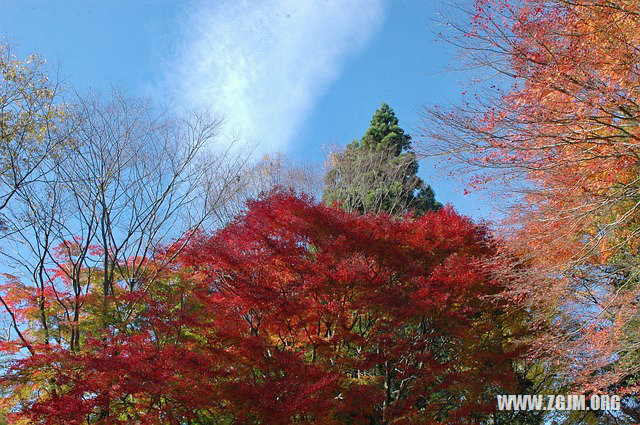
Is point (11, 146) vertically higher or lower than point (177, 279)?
higher

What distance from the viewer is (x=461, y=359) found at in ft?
34.3

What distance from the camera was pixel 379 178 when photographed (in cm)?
1702

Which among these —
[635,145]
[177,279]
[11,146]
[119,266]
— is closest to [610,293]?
[635,145]

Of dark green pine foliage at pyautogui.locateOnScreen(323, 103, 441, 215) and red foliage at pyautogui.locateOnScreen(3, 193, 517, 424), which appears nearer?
red foliage at pyautogui.locateOnScreen(3, 193, 517, 424)

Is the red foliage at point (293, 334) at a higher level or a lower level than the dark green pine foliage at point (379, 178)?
lower

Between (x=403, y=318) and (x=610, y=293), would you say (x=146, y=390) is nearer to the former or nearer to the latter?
(x=403, y=318)

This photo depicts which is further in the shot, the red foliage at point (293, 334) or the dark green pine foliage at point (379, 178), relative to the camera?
the dark green pine foliage at point (379, 178)

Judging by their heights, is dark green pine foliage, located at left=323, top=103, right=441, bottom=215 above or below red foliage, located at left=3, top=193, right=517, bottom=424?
above

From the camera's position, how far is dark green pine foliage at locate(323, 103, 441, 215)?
16.7m

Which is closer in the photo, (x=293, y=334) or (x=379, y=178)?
(x=293, y=334)

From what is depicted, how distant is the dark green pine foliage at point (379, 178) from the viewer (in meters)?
16.7

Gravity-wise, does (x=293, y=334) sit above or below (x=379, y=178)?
below

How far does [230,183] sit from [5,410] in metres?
6.64

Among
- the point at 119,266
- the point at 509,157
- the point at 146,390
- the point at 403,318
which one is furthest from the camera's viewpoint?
the point at 119,266
